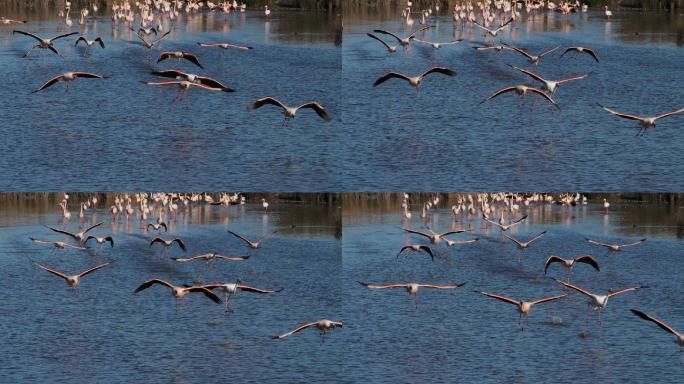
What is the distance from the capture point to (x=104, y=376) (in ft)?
97.8

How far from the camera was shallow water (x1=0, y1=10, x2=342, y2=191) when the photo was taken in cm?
3491

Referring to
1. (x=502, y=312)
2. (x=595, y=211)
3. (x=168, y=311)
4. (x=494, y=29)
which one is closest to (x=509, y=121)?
(x=502, y=312)

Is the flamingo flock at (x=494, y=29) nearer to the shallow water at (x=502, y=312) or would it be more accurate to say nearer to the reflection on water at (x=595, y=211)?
the shallow water at (x=502, y=312)

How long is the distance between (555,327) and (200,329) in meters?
8.17

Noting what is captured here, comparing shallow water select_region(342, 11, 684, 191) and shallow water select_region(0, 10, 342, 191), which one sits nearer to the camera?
shallow water select_region(0, 10, 342, 191)

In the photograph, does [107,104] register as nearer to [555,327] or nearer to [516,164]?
[516,164]

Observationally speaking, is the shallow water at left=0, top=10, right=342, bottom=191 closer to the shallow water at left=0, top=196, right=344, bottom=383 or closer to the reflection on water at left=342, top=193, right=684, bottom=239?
the shallow water at left=0, top=196, right=344, bottom=383

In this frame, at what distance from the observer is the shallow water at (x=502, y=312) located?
1208 inches

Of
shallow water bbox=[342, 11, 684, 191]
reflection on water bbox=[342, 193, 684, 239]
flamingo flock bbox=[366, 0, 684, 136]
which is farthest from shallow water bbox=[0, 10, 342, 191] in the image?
reflection on water bbox=[342, 193, 684, 239]

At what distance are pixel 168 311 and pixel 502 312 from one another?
26.3 ft

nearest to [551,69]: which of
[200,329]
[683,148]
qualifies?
[683,148]

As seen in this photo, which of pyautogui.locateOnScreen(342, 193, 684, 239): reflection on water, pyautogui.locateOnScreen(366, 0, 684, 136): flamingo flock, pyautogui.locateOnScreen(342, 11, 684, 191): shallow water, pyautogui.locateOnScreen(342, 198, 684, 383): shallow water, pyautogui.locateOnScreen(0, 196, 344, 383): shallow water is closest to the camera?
pyautogui.locateOnScreen(342, 198, 684, 383): shallow water

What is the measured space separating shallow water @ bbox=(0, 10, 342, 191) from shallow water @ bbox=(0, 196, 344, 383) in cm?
316

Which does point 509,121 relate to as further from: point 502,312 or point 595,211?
point 595,211
